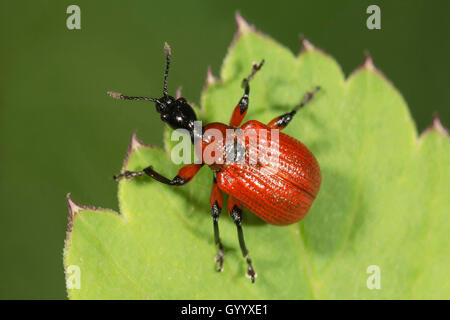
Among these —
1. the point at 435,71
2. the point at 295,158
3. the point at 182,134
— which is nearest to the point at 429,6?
the point at 435,71

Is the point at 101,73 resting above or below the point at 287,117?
above

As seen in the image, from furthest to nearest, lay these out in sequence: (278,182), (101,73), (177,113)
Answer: (101,73)
(177,113)
(278,182)

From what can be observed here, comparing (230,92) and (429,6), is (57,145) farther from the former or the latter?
(429,6)

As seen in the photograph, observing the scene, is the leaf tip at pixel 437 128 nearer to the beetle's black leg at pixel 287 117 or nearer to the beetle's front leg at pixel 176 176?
the beetle's black leg at pixel 287 117

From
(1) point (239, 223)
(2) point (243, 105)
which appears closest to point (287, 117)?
(2) point (243, 105)

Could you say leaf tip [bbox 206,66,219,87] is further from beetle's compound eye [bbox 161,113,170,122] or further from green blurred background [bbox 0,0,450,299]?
green blurred background [bbox 0,0,450,299]

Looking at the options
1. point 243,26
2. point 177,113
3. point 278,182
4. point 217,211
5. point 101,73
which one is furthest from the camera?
point 101,73

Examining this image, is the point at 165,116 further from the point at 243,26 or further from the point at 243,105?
the point at 243,26
